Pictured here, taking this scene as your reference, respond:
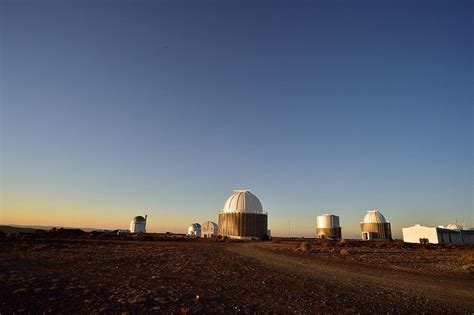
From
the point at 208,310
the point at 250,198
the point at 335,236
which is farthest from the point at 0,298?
the point at 335,236

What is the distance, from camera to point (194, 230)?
325ft

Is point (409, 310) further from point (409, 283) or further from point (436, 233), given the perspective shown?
point (436, 233)

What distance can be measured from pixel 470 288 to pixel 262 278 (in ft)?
26.9

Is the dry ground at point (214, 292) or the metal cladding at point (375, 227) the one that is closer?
the dry ground at point (214, 292)

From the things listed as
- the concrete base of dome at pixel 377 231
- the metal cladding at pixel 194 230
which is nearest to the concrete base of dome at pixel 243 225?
the metal cladding at pixel 194 230

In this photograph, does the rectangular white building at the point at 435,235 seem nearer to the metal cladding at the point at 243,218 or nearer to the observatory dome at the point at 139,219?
the metal cladding at the point at 243,218

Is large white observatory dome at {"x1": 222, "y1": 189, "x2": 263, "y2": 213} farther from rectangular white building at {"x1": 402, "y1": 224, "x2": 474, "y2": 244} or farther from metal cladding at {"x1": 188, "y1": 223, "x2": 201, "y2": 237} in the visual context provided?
rectangular white building at {"x1": 402, "y1": 224, "x2": 474, "y2": 244}

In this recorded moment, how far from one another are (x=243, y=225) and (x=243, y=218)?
1745 millimetres

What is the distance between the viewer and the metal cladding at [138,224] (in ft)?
332

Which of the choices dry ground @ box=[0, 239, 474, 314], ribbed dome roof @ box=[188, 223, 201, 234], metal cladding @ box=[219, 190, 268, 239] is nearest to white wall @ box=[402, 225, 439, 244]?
metal cladding @ box=[219, 190, 268, 239]

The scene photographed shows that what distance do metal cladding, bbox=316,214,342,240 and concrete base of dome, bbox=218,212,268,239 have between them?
104 feet

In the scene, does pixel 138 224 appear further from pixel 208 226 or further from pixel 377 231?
pixel 377 231

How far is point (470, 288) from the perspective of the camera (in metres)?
11.1

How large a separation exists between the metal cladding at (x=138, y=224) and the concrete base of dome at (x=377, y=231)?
254 ft
